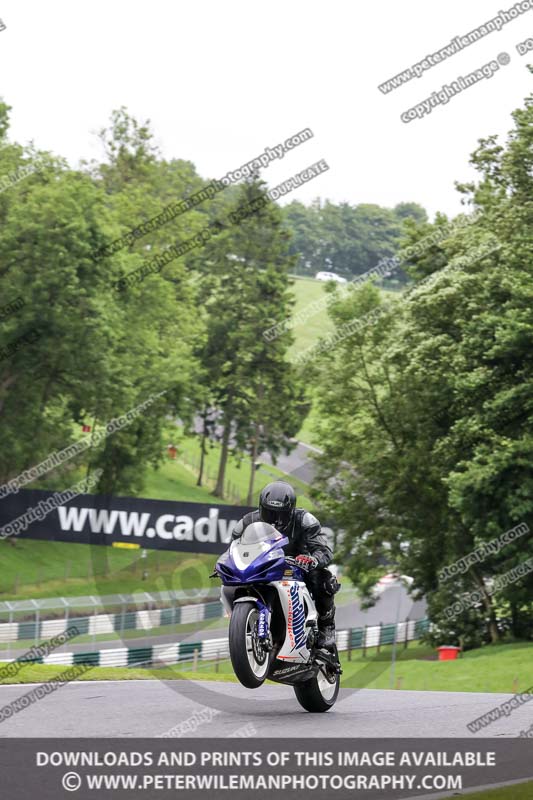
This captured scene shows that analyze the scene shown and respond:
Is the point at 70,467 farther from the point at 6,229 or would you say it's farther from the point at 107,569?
the point at 6,229

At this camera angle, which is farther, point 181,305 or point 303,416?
point 303,416

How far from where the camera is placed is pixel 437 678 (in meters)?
31.3

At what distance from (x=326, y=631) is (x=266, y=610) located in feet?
4.77

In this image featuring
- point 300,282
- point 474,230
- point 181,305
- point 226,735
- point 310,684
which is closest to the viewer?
point 226,735

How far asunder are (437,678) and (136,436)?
34.9 metres

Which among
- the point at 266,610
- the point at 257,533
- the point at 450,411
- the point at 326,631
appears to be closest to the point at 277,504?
the point at 257,533

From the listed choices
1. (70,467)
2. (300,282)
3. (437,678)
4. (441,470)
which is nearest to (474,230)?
(441,470)

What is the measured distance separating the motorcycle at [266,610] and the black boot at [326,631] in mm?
192

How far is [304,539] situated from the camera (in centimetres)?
1081

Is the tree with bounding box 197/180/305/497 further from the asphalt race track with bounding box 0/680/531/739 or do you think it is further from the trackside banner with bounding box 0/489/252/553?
the asphalt race track with bounding box 0/680/531/739

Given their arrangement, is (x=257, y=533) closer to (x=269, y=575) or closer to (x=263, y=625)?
(x=269, y=575)

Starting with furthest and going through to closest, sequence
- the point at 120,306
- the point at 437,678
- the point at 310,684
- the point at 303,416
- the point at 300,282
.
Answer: the point at 300,282 < the point at 303,416 < the point at 120,306 < the point at 437,678 < the point at 310,684

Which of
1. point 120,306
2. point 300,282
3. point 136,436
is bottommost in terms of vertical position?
point 136,436
